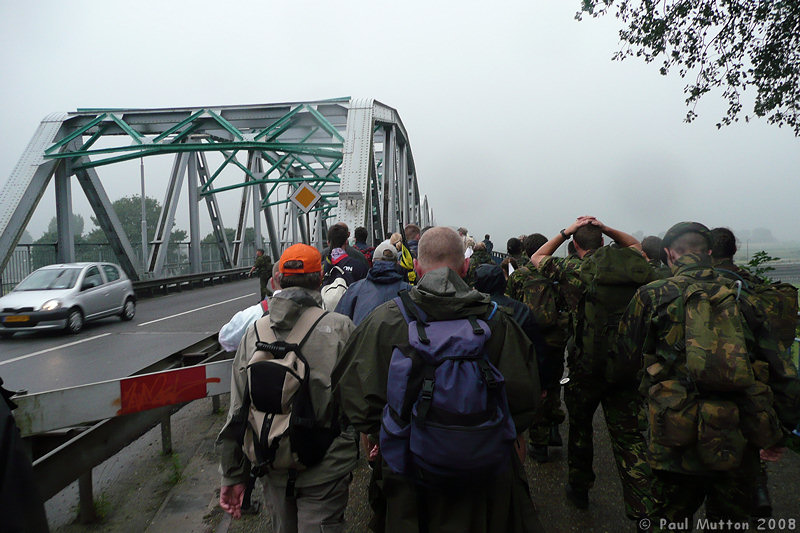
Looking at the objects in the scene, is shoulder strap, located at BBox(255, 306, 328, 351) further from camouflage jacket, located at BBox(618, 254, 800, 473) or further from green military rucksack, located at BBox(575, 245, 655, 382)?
green military rucksack, located at BBox(575, 245, 655, 382)

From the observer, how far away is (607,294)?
353 cm

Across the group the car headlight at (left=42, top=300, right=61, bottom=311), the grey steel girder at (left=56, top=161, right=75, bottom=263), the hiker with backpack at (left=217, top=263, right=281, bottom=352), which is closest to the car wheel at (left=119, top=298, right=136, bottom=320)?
the car headlight at (left=42, top=300, right=61, bottom=311)

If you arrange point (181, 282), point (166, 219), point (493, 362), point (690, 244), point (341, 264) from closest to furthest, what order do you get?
point (493, 362)
point (690, 244)
point (341, 264)
point (166, 219)
point (181, 282)

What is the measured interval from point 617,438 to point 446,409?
7.01ft

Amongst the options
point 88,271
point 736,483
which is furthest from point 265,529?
point 88,271

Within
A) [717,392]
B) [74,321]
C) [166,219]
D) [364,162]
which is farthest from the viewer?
[166,219]

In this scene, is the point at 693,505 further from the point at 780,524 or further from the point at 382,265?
the point at 382,265

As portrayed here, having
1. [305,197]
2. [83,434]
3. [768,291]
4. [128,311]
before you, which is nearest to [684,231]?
[768,291]

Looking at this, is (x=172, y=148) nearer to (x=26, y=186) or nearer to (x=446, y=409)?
(x=26, y=186)

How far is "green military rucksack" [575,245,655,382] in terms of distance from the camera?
3482 mm

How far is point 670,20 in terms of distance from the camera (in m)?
8.56

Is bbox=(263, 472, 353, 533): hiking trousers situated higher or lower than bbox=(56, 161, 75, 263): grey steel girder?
lower

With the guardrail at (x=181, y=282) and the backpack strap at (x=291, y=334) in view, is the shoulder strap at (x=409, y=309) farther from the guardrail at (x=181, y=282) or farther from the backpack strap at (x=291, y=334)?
the guardrail at (x=181, y=282)

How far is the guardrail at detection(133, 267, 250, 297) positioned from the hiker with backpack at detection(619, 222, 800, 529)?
17.7 metres
